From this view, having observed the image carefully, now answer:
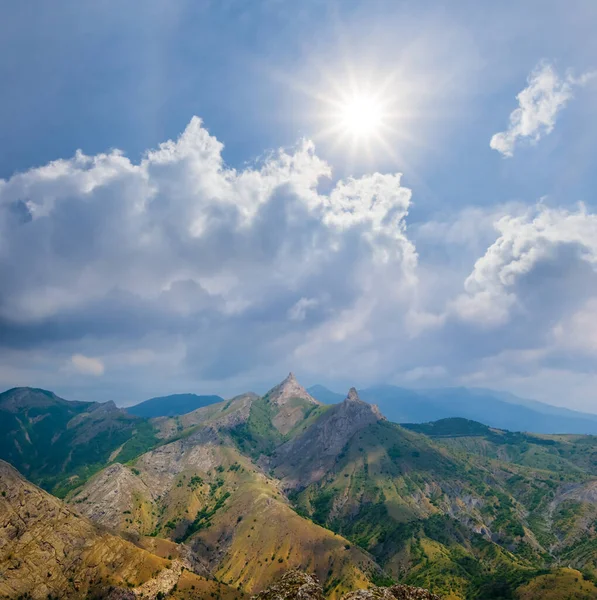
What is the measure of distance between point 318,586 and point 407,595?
879 centimetres

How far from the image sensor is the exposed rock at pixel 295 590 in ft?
117

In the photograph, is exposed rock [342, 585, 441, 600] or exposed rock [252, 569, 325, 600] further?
exposed rock [252, 569, 325, 600]

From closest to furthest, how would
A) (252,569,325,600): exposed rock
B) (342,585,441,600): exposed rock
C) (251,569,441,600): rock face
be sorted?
(342,585,441,600): exposed rock < (251,569,441,600): rock face < (252,569,325,600): exposed rock

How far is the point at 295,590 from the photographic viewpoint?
120 ft

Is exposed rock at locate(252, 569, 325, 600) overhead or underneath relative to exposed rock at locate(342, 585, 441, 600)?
underneath

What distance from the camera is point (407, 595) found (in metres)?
34.1

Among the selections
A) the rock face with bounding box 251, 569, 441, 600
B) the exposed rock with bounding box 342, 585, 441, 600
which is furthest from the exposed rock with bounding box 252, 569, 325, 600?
the exposed rock with bounding box 342, 585, 441, 600

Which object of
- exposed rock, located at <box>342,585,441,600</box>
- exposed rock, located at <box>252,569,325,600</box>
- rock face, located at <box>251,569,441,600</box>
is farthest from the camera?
exposed rock, located at <box>252,569,325,600</box>

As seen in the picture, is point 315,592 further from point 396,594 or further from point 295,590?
point 396,594

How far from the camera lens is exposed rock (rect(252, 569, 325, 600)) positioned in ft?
117

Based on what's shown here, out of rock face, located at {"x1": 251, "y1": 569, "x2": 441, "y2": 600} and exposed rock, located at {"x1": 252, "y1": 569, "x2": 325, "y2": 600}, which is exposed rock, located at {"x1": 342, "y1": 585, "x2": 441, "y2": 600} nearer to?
rock face, located at {"x1": 251, "y1": 569, "x2": 441, "y2": 600}

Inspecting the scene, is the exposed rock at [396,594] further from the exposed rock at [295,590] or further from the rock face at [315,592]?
the exposed rock at [295,590]

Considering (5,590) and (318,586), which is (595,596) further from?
(5,590)

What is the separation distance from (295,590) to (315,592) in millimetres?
1809
